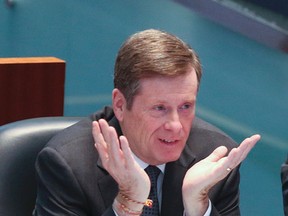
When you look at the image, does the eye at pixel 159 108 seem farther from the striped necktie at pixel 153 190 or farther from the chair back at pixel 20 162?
the chair back at pixel 20 162

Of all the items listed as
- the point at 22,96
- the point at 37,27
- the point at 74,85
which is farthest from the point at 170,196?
the point at 37,27

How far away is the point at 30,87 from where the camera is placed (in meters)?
2.92

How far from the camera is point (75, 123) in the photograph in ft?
6.57

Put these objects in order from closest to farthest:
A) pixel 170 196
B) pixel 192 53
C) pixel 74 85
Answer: pixel 192 53 → pixel 170 196 → pixel 74 85

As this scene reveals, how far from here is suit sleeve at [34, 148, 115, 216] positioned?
180 centimetres

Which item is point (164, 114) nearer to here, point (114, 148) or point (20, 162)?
point (114, 148)

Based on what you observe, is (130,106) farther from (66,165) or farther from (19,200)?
(19,200)

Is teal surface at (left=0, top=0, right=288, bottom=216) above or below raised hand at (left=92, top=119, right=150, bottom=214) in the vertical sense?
below

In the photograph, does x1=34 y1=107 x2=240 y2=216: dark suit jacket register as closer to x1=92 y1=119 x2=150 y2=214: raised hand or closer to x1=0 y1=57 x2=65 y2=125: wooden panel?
x1=92 y1=119 x2=150 y2=214: raised hand

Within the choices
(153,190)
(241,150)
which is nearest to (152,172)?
(153,190)

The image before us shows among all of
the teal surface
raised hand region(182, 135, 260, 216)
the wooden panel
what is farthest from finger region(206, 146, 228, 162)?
the wooden panel

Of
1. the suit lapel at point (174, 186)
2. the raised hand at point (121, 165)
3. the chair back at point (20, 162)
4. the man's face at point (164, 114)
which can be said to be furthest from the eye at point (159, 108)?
the chair back at point (20, 162)

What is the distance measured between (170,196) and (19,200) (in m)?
0.38

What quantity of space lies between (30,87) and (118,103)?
1.19 meters
